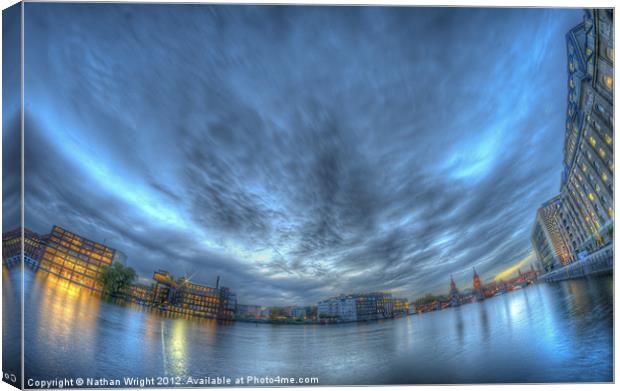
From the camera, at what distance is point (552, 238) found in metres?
39.6

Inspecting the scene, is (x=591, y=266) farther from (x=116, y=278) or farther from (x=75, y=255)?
(x=116, y=278)

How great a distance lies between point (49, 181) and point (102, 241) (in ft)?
23.0

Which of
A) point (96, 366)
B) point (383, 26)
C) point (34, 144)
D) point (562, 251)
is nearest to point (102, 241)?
point (34, 144)

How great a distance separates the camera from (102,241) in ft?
56.5

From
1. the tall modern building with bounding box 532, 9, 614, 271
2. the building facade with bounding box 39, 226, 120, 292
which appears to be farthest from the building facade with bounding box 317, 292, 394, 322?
the building facade with bounding box 39, 226, 120, 292

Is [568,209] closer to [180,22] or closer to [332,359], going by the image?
[332,359]

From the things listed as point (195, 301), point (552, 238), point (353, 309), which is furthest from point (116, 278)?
point (552, 238)

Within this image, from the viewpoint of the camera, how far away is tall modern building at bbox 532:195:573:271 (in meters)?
33.5

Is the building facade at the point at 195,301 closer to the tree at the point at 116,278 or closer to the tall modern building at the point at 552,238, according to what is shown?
the tree at the point at 116,278

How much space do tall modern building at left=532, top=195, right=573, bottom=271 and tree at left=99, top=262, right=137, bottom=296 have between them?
1437 inches

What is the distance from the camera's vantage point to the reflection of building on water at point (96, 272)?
1130 centimetres

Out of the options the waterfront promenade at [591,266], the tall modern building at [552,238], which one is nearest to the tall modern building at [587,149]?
the tall modern building at [552,238]

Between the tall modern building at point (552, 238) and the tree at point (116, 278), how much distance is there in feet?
120

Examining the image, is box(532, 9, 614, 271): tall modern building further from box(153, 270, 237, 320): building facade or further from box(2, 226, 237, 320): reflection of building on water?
box(153, 270, 237, 320): building facade
